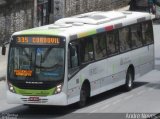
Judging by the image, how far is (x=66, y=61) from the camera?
19172 millimetres

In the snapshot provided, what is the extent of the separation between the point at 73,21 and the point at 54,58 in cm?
288

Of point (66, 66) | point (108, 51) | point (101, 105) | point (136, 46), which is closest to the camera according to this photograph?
point (66, 66)

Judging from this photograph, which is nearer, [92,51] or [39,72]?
[39,72]

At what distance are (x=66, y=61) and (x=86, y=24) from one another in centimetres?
277

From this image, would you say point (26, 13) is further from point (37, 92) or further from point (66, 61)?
point (37, 92)

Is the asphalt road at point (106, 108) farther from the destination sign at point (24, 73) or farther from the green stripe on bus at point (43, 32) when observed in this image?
the green stripe on bus at point (43, 32)

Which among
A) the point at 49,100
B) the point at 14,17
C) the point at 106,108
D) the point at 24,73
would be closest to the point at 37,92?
the point at 49,100

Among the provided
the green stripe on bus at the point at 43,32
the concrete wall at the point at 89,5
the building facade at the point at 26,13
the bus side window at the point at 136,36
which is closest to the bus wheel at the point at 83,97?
the green stripe on bus at the point at 43,32

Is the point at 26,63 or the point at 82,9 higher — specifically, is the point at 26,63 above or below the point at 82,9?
above

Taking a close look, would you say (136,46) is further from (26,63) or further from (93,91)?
(26,63)

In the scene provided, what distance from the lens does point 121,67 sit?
23.4 m

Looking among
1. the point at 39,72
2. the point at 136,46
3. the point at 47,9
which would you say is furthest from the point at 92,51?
the point at 47,9

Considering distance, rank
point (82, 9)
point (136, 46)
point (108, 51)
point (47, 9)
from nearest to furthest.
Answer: point (108, 51), point (136, 46), point (47, 9), point (82, 9)

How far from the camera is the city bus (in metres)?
19.1
